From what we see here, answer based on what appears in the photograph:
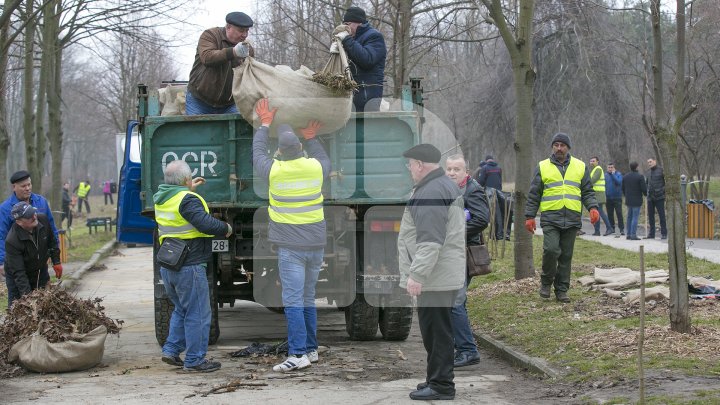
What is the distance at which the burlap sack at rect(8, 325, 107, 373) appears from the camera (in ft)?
28.3

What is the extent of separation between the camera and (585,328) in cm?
958

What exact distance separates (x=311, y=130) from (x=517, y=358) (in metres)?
2.72

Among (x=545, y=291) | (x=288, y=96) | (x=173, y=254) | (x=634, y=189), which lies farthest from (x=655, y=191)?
(x=173, y=254)

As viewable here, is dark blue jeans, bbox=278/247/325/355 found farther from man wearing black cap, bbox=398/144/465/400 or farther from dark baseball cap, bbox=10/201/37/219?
dark baseball cap, bbox=10/201/37/219

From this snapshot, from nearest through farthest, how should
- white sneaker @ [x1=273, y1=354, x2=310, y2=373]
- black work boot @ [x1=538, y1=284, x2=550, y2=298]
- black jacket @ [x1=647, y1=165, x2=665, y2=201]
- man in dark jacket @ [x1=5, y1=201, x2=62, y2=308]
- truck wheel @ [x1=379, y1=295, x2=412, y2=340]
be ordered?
white sneaker @ [x1=273, y1=354, x2=310, y2=373], truck wheel @ [x1=379, y1=295, x2=412, y2=340], man in dark jacket @ [x1=5, y1=201, x2=62, y2=308], black work boot @ [x1=538, y1=284, x2=550, y2=298], black jacket @ [x1=647, y1=165, x2=665, y2=201]

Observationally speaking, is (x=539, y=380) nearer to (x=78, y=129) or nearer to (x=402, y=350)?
(x=402, y=350)

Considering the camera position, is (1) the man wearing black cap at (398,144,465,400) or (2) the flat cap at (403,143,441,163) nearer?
(1) the man wearing black cap at (398,144,465,400)

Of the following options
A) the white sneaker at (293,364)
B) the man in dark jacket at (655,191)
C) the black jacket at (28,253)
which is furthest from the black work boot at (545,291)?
the man in dark jacket at (655,191)

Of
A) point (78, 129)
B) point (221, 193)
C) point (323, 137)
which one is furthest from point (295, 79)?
point (78, 129)

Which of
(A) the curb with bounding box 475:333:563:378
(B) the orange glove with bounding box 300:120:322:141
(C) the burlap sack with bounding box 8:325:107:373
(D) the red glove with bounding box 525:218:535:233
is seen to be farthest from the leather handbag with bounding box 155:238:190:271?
(D) the red glove with bounding box 525:218:535:233

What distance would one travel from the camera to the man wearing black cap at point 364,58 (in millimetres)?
9773

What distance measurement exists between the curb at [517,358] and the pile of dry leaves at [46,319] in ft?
12.0

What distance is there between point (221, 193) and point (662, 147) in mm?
3944

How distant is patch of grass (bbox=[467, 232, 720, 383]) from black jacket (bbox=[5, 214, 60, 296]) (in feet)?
14.9
